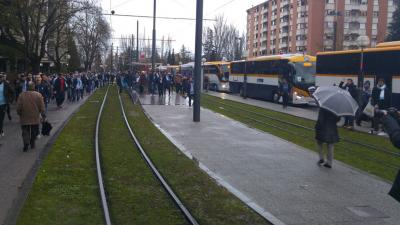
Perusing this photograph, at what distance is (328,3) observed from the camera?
91.1 m

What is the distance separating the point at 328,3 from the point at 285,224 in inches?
3500

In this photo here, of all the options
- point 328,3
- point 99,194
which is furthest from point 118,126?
point 328,3

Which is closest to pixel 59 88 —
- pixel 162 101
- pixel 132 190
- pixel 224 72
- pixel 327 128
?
pixel 162 101

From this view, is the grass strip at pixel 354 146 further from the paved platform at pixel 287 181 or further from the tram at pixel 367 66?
the tram at pixel 367 66

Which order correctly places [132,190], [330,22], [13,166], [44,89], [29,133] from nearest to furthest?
[132,190] < [13,166] < [29,133] < [44,89] < [330,22]

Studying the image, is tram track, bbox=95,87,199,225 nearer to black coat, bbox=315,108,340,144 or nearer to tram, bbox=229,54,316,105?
black coat, bbox=315,108,340,144

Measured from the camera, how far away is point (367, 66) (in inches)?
939

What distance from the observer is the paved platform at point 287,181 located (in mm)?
7551

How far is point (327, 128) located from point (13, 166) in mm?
6414

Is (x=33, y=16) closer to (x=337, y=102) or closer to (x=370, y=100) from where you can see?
(x=370, y=100)

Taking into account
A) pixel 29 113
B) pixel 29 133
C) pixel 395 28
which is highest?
pixel 395 28

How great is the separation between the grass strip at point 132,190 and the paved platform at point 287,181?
1241mm

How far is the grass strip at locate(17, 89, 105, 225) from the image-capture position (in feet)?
23.3

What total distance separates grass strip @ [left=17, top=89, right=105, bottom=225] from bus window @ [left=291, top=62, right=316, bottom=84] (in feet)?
68.6
